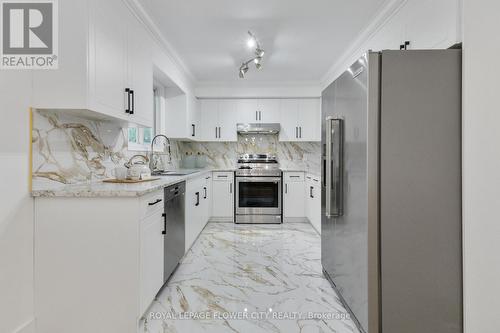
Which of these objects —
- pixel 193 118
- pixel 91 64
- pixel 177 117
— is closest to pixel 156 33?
pixel 91 64

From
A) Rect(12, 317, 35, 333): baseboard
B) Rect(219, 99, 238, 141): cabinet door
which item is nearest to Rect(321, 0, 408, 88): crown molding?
Rect(219, 99, 238, 141): cabinet door

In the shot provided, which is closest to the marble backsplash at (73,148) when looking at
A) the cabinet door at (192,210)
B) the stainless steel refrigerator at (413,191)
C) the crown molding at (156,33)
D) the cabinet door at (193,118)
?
the cabinet door at (192,210)

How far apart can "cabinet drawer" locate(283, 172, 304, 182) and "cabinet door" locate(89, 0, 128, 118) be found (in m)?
3.23

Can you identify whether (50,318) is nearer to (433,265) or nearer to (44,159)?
(44,159)

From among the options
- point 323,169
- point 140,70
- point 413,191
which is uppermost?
point 140,70

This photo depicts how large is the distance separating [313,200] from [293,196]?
621 mm

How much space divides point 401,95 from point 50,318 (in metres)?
2.54

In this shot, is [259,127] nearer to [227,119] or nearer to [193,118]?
[227,119]

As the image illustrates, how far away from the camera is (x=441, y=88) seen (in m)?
1.64

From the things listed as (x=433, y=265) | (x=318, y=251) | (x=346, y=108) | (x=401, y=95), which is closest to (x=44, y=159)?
(x=346, y=108)

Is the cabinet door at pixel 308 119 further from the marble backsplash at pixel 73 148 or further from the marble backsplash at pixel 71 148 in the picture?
the marble backsplash at pixel 71 148

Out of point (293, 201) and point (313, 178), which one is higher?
point (313, 178)

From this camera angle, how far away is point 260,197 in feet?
16.3

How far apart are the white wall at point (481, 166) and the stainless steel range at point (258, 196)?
3.44 metres
